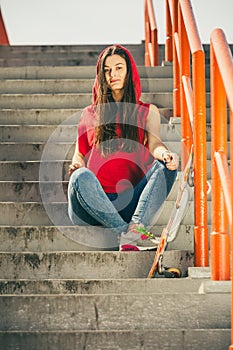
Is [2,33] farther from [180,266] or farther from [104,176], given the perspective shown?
[180,266]

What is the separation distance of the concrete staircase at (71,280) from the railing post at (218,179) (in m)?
0.08

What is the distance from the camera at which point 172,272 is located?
14.0 ft

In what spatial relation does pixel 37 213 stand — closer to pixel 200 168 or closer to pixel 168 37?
pixel 200 168

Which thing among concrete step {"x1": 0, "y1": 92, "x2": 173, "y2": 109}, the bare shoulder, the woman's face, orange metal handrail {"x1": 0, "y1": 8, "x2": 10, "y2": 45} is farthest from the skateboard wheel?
orange metal handrail {"x1": 0, "y1": 8, "x2": 10, "y2": 45}

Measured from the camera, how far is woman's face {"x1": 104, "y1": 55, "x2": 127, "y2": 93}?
16.5ft

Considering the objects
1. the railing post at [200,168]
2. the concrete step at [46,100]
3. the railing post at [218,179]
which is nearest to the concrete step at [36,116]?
the concrete step at [46,100]

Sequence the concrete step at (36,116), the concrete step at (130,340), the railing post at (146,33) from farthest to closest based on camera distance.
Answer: the railing post at (146,33)
the concrete step at (36,116)
the concrete step at (130,340)

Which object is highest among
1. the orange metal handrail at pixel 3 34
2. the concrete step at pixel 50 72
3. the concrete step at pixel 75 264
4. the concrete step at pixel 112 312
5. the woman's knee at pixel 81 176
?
the orange metal handrail at pixel 3 34

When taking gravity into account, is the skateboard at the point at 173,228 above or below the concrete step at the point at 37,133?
below

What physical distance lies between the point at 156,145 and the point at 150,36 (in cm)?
301

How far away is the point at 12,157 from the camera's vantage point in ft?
18.6

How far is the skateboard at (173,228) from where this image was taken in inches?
166

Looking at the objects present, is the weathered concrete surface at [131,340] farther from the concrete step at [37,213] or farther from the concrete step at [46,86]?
the concrete step at [46,86]

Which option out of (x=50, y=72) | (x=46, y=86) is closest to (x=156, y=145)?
(x=46, y=86)
